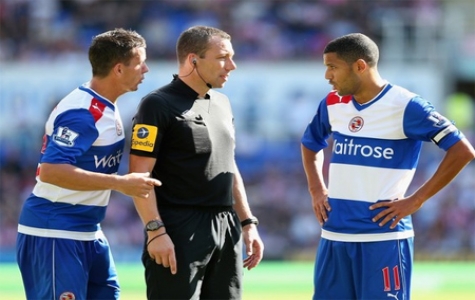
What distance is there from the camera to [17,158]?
60.9ft

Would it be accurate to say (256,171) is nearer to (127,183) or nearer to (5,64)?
(5,64)

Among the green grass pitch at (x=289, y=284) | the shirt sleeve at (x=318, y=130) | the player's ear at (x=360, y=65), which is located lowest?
the green grass pitch at (x=289, y=284)

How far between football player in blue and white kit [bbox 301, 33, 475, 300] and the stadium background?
10886mm

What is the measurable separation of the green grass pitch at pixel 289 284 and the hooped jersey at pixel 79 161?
528 cm

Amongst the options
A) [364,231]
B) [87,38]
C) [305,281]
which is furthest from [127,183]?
[87,38]

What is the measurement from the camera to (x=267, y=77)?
61.5 ft

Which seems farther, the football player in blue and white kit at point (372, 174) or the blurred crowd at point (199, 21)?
the blurred crowd at point (199, 21)

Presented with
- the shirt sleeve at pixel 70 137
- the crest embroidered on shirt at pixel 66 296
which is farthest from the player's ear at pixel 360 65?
the crest embroidered on shirt at pixel 66 296

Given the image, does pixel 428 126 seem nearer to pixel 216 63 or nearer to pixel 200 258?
pixel 216 63

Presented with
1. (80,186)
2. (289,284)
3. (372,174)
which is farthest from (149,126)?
(289,284)

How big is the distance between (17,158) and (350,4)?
811cm

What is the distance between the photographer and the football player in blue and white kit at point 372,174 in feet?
18.9

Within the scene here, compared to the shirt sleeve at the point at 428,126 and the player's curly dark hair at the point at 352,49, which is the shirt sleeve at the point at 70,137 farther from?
the shirt sleeve at the point at 428,126

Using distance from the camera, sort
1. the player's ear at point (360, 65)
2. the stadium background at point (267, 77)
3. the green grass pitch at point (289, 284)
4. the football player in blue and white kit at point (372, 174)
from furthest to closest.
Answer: the stadium background at point (267, 77) < the green grass pitch at point (289, 284) < the player's ear at point (360, 65) < the football player in blue and white kit at point (372, 174)
